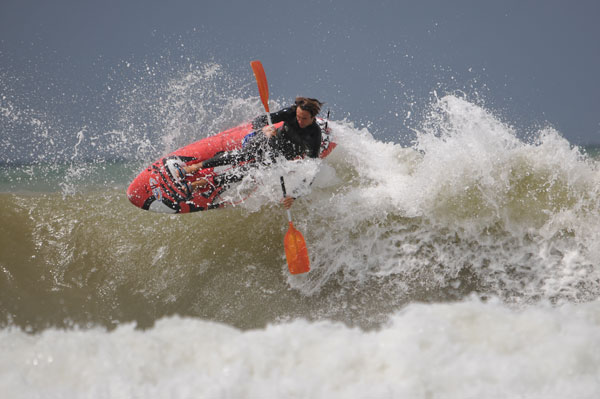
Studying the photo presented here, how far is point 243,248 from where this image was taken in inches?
109

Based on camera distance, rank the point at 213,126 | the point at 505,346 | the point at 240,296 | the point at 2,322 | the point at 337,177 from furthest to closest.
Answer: the point at 213,126, the point at 337,177, the point at 240,296, the point at 2,322, the point at 505,346

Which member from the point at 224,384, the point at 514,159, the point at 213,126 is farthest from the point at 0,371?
the point at 514,159

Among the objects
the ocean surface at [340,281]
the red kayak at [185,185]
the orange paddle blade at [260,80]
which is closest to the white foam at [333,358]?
the ocean surface at [340,281]

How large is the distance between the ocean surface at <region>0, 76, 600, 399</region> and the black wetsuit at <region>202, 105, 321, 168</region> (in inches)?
6.6

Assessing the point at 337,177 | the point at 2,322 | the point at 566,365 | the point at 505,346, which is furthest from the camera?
the point at 337,177

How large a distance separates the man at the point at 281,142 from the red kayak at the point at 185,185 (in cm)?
4

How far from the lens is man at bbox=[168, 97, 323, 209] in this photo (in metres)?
2.50

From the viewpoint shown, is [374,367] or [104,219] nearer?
[374,367]

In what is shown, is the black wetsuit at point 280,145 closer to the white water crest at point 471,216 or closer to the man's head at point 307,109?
the man's head at point 307,109

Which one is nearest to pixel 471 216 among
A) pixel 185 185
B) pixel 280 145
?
pixel 280 145

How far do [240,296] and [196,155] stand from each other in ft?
3.01

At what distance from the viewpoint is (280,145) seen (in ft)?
8.62

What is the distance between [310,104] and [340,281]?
99cm

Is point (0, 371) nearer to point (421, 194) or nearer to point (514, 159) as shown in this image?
point (421, 194)
